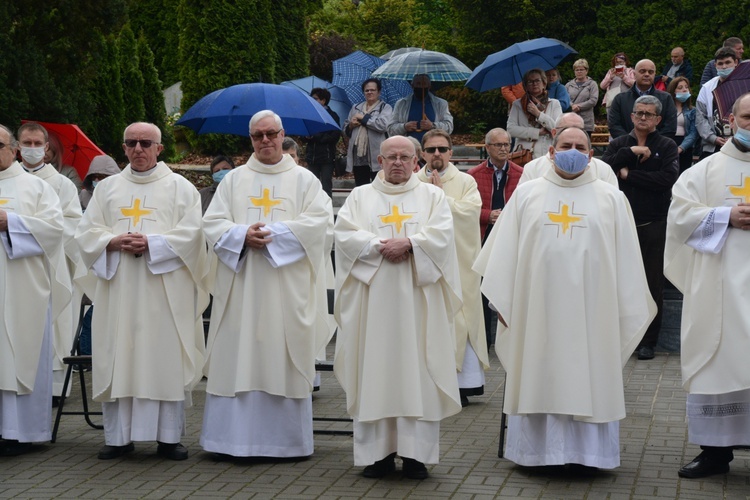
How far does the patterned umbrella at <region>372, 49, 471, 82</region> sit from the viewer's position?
46.4ft

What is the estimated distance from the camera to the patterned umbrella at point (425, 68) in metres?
14.1

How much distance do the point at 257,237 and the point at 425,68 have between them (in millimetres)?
6671

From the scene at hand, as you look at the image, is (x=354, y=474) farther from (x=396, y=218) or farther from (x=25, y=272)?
(x=25, y=272)

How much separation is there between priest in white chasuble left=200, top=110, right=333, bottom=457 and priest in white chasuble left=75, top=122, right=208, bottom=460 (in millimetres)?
203

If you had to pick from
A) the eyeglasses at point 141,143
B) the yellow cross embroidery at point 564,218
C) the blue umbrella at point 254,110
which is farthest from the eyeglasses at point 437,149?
the eyeglasses at point 141,143

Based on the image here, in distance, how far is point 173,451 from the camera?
810 centimetres

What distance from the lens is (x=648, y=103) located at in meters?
10.8

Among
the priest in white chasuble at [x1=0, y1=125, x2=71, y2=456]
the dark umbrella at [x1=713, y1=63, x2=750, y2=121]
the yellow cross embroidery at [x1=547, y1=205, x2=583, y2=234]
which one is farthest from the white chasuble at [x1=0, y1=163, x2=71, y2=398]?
the dark umbrella at [x1=713, y1=63, x2=750, y2=121]

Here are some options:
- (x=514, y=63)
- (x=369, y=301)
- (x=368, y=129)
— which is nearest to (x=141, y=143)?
(x=369, y=301)

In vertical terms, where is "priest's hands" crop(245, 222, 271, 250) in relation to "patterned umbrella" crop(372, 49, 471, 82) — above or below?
below

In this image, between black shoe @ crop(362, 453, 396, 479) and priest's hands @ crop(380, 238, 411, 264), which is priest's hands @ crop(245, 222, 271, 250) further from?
black shoe @ crop(362, 453, 396, 479)

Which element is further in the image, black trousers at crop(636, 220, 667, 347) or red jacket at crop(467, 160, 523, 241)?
black trousers at crop(636, 220, 667, 347)

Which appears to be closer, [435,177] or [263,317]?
[263,317]

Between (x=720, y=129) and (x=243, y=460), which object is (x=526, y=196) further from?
(x=720, y=129)
